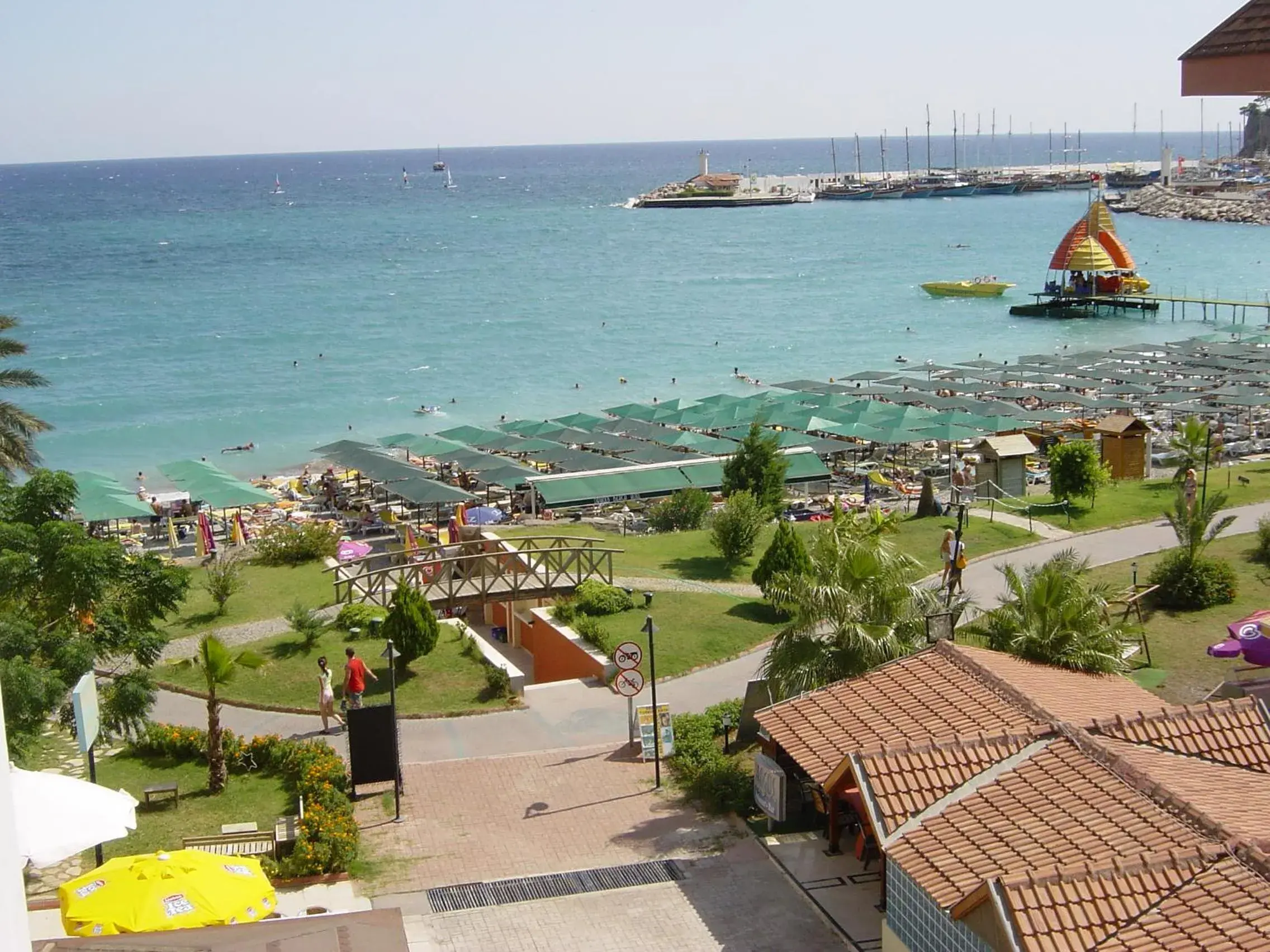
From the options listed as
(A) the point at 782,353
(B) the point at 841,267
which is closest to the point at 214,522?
(A) the point at 782,353

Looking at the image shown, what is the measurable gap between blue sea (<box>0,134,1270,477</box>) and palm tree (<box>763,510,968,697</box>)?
1364 inches

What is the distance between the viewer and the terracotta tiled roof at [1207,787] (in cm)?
1006

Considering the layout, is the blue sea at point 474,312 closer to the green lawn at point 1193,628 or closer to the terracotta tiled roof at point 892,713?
the green lawn at point 1193,628

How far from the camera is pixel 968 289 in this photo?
8638cm

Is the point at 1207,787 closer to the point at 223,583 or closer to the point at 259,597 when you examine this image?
the point at 223,583

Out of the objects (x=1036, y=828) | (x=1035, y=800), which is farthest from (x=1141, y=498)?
(x=1036, y=828)

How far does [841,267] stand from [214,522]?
3173 inches

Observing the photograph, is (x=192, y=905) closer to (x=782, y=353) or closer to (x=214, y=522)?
(x=214, y=522)

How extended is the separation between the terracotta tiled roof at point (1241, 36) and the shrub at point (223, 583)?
686 inches

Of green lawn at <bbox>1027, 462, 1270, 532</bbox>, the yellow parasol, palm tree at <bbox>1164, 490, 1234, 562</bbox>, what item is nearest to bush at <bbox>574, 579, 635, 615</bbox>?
palm tree at <bbox>1164, 490, 1234, 562</bbox>

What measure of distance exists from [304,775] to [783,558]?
8700 mm

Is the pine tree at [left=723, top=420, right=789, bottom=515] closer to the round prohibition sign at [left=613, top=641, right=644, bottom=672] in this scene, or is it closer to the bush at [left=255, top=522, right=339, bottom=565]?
the bush at [left=255, top=522, right=339, bottom=565]

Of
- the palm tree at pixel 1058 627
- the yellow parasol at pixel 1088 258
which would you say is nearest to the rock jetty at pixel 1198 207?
the yellow parasol at pixel 1088 258

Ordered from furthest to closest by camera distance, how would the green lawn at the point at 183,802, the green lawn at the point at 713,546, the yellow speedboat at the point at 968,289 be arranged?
the yellow speedboat at the point at 968,289, the green lawn at the point at 713,546, the green lawn at the point at 183,802
